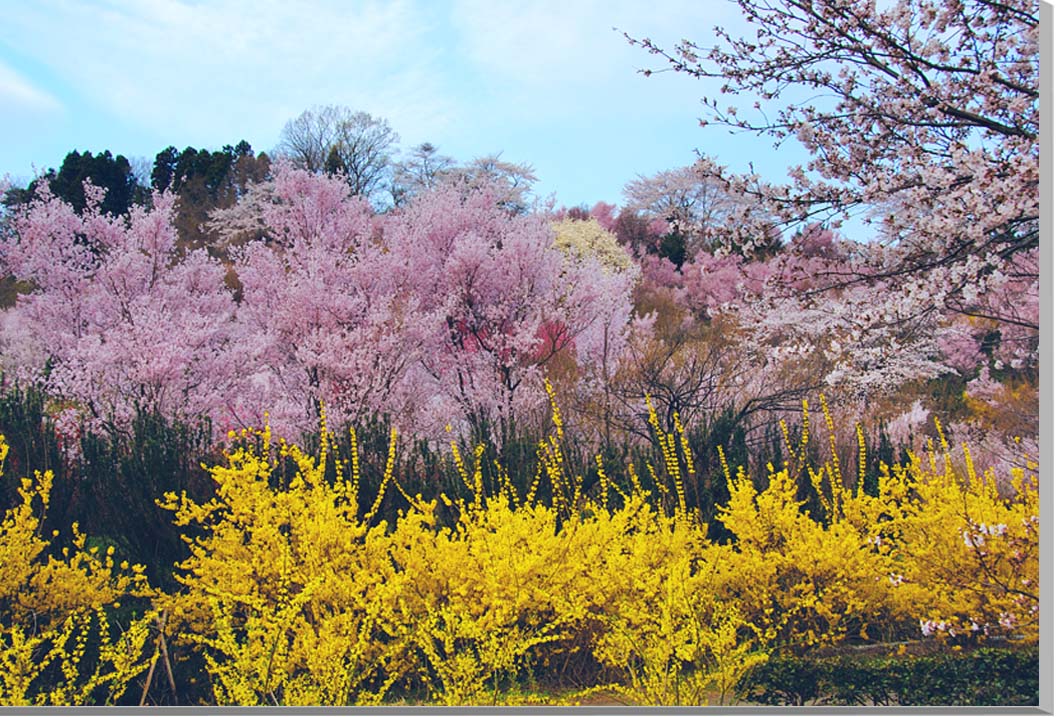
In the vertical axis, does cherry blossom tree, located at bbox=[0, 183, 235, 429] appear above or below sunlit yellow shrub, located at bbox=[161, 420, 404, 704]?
above

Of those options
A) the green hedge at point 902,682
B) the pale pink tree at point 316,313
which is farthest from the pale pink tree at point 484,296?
the green hedge at point 902,682

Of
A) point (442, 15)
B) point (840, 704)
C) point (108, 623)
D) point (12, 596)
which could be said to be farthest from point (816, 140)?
point (12, 596)

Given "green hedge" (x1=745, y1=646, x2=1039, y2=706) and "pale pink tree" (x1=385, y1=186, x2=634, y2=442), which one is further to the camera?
"pale pink tree" (x1=385, y1=186, x2=634, y2=442)

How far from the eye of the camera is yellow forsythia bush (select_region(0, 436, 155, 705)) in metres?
3.05

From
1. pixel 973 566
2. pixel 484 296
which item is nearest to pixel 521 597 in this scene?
pixel 973 566

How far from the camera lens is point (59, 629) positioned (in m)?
3.46

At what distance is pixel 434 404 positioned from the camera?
664 centimetres

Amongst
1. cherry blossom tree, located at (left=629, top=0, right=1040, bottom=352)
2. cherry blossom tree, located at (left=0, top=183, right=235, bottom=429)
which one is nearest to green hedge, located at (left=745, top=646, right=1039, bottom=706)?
cherry blossom tree, located at (left=629, top=0, right=1040, bottom=352)

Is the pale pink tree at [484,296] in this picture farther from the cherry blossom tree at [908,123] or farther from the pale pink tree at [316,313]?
Result: the cherry blossom tree at [908,123]

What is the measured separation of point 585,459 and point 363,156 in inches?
108

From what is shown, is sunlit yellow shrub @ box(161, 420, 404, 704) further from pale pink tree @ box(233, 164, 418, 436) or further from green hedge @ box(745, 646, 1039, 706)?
pale pink tree @ box(233, 164, 418, 436)

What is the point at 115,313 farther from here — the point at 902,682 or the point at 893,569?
the point at 902,682

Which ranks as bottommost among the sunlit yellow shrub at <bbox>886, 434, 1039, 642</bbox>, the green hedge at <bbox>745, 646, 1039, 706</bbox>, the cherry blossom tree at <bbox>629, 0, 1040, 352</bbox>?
the green hedge at <bbox>745, 646, 1039, 706</bbox>

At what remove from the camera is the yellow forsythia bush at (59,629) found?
3053mm
